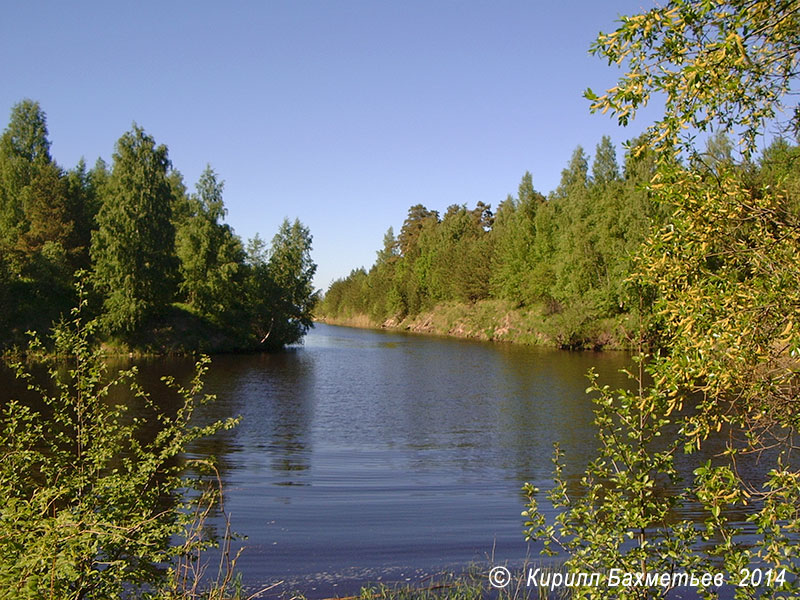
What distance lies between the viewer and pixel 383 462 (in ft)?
56.5

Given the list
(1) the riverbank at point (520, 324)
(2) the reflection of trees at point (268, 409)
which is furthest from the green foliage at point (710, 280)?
(1) the riverbank at point (520, 324)

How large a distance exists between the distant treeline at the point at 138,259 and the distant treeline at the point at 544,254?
24.1m

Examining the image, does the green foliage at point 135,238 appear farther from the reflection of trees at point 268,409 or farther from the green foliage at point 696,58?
the green foliage at point 696,58

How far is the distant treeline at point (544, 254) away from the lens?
5097cm

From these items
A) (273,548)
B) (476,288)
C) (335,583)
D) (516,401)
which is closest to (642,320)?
(335,583)

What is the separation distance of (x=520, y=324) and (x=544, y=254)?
→ 865 centimetres

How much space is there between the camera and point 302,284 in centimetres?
6141

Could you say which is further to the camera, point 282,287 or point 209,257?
point 282,287

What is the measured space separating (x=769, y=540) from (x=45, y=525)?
17.4 ft

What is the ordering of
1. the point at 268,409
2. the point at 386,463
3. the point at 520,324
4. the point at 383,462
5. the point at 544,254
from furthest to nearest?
the point at 544,254
the point at 520,324
the point at 268,409
the point at 383,462
the point at 386,463

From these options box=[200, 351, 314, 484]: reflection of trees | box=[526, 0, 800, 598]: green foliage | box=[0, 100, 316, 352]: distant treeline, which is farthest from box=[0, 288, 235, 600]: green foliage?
box=[0, 100, 316, 352]: distant treeline

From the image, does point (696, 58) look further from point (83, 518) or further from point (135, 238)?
point (135, 238)

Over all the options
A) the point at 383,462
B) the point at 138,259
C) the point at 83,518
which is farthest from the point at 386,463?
the point at 138,259

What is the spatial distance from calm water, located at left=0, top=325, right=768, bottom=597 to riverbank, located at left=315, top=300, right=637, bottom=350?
10.2m
